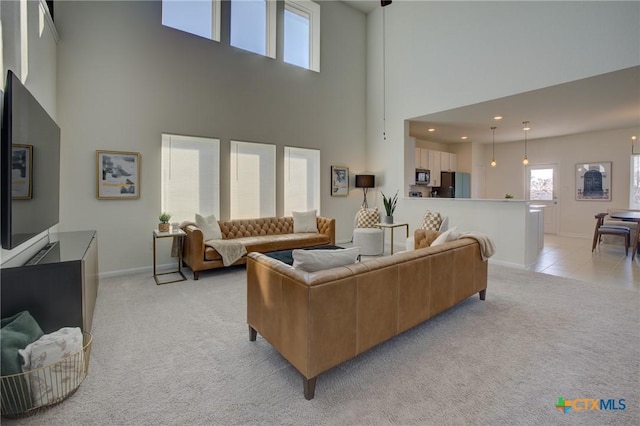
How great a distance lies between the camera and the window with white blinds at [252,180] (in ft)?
18.0

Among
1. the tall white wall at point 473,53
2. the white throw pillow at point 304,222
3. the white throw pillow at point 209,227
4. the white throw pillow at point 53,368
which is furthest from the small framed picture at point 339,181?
the white throw pillow at point 53,368

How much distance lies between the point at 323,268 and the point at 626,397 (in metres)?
2.03

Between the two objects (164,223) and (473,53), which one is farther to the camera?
(473,53)

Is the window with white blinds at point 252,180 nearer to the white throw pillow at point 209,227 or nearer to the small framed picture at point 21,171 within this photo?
the white throw pillow at point 209,227

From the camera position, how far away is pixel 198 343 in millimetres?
2512

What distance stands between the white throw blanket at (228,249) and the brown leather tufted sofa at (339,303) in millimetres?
2092

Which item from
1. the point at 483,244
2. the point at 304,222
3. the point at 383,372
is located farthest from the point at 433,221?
the point at 383,372

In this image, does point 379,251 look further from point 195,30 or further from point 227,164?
point 195,30

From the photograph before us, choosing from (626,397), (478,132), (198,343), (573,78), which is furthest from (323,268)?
(478,132)

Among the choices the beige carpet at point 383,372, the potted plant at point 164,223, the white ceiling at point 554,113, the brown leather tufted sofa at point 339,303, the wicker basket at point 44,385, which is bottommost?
the beige carpet at point 383,372

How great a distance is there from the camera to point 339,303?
188 centimetres

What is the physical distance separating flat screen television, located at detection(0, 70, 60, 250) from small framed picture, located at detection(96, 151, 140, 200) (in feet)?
4.83

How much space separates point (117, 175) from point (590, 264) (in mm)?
7744

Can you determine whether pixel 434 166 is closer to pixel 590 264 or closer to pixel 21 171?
pixel 590 264
